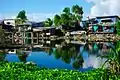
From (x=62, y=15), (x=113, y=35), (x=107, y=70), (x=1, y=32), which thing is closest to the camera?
(x=107, y=70)

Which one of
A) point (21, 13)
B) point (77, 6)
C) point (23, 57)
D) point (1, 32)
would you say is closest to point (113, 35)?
point (77, 6)

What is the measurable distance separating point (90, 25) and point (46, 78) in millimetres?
99551

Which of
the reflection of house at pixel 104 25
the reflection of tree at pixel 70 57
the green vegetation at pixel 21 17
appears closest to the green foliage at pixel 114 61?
the reflection of tree at pixel 70 57

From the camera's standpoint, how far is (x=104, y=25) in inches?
4102

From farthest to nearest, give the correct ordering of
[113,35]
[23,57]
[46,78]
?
1. [113,35]
2. [23,57]
3. [46,78]

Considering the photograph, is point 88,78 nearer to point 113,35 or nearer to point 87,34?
point 113,35

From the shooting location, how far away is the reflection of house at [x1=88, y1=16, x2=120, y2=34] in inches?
4117

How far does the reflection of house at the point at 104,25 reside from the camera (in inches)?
4117

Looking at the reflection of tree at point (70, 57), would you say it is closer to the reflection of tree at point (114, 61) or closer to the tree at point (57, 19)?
the reflection of tree at point (114, 61)

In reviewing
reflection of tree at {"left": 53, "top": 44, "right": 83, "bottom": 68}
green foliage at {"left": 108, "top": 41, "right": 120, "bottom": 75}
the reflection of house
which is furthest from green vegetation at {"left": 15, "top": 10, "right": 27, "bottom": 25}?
green foliage at {"left": 108, "top": 41, "right": 120, "bottom": 75}

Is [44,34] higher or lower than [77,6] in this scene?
lower

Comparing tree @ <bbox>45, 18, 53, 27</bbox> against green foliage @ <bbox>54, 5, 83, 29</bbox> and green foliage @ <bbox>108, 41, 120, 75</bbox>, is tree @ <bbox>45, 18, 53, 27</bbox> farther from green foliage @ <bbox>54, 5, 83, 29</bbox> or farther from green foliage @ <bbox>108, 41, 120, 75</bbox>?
green foliage @ <bbox>108, 41, 120, 75</bbox>

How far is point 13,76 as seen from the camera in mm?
11703

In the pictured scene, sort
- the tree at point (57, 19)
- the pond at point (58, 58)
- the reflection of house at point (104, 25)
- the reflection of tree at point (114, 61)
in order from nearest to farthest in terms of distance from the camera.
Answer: the reflection of tree at point (114, 61) < the pond at point (58, 58) < the reflection of house at point (104, 25) < the tree at point (57, 19)
